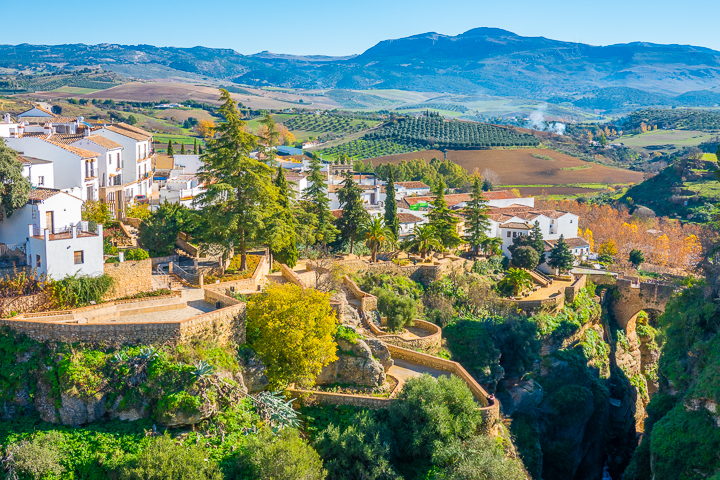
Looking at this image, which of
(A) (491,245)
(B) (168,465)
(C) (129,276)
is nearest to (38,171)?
(C) (129,276)

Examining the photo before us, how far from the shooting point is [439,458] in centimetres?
2253

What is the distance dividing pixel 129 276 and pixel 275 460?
402 inches

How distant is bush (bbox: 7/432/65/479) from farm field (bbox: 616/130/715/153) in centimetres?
13409

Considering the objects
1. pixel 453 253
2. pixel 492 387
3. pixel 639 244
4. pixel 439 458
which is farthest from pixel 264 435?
pixel 639 244

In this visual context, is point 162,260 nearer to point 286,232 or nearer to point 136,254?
point 136,254

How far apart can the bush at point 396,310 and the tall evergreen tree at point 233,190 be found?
682 cm

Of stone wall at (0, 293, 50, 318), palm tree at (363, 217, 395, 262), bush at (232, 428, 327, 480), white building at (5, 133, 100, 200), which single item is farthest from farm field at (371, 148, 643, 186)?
bush at (232, 428, 327, 480)

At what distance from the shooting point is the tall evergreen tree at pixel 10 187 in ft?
85.3

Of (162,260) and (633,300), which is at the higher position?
(162,260)

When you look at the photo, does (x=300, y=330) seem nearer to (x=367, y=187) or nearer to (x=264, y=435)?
(x=264, y=435)

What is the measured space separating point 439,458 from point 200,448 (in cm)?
805

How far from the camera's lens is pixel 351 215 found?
40688 millimetres

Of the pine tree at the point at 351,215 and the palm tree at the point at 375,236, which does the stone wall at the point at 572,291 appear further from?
the pine tree at the point at 351,215

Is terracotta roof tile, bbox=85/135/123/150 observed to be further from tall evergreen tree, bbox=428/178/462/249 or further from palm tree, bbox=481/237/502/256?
palm tree, bbox=481/237/502/256
